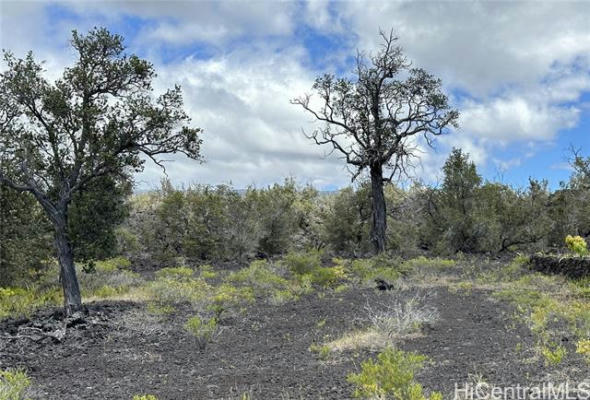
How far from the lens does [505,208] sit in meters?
25.1

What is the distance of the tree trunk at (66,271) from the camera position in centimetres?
1274

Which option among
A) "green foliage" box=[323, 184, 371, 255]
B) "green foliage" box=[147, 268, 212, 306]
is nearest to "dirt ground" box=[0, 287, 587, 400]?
"green foliage" box=[147, 268, 212, 306]

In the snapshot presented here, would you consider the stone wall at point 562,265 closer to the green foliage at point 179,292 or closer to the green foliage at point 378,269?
the green foliage at point 378,269

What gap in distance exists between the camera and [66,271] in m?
12.9

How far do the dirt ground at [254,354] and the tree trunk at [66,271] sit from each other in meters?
0.46

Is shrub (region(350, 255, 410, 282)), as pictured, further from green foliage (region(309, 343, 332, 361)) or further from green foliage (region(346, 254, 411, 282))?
green foliage (region(309, 343, 332, 361))

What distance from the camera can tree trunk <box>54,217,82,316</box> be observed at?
12742 mm

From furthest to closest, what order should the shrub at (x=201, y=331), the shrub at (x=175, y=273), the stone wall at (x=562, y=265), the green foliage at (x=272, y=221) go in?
the green foliage at (x=272, y=221) → the shrub at (x=175, y=273) → the stone wall at (x=562, y=265) → the shrub at (x=201, y=331)

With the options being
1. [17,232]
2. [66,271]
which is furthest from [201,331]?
[17,232]

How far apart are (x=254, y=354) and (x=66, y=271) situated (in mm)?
5785

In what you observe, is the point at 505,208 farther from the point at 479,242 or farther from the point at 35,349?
the point at 35,349

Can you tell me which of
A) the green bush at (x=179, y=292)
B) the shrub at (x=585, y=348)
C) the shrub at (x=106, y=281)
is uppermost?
the shrub at (x=106, y=281)

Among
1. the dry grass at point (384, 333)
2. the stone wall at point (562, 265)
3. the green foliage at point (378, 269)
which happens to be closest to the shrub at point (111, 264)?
the green foliage at point (378, 269)

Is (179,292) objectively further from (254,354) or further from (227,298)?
(254,354)
